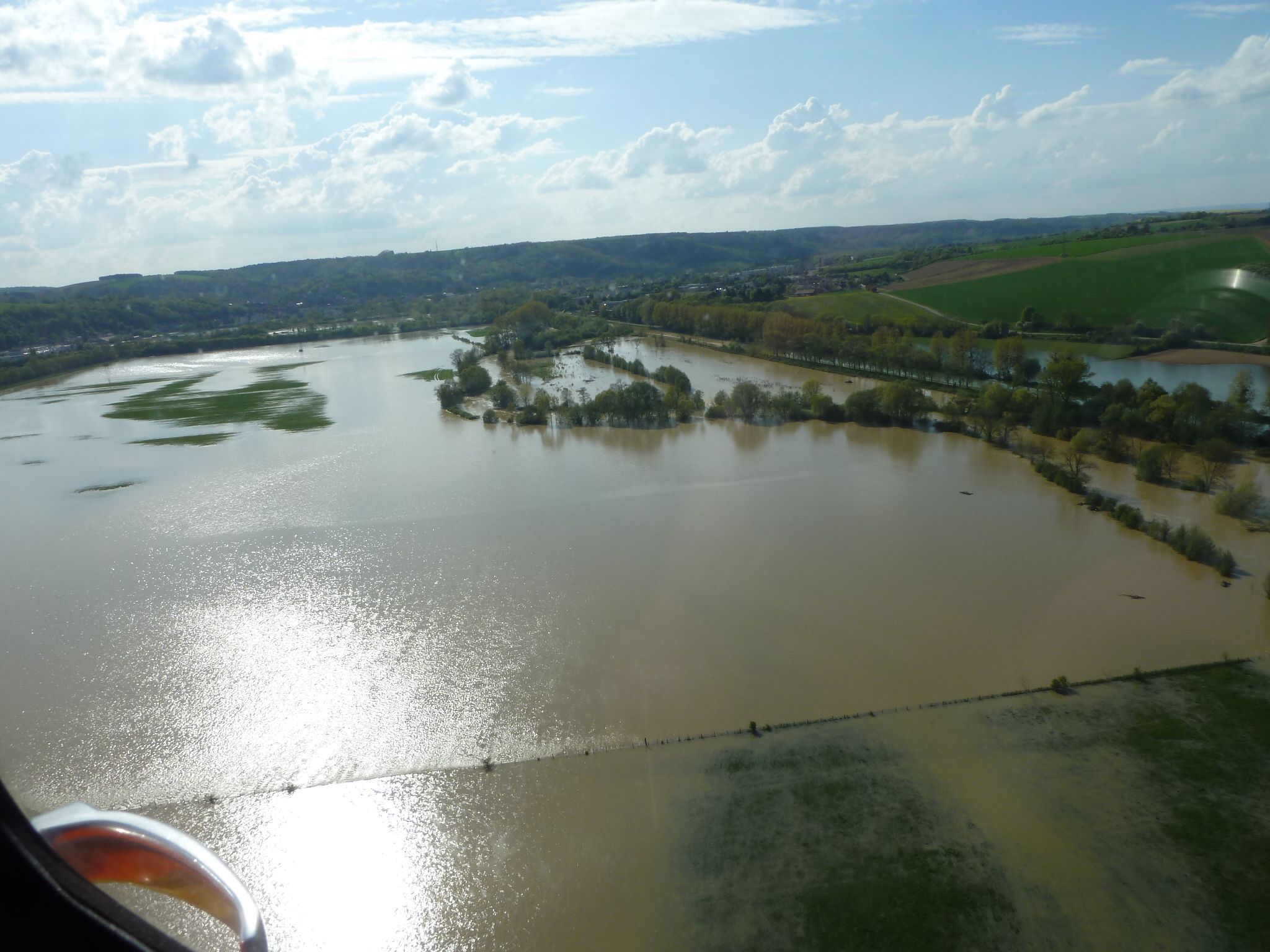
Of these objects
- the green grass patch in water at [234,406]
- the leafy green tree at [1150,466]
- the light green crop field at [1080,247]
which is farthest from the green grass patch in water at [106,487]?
the light green crop field at [1080,247]

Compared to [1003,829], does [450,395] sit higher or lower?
higher

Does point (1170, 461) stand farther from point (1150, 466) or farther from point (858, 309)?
point (858, 309)

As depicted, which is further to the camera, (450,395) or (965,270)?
(965,270)

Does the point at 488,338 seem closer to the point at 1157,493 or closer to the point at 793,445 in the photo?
the point at 793,445

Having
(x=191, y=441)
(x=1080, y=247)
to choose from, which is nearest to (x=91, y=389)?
(x=191, y=441)

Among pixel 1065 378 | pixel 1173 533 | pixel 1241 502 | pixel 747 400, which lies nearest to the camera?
pixel 1173 533

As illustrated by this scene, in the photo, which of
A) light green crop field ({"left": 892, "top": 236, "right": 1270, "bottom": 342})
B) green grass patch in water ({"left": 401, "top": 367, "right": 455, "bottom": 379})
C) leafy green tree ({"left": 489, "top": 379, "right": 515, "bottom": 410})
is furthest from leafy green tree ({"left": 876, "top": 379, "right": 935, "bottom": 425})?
green grass patch in water ({"left": 401, "top": 367, "right": 455, "bottom": 379})
